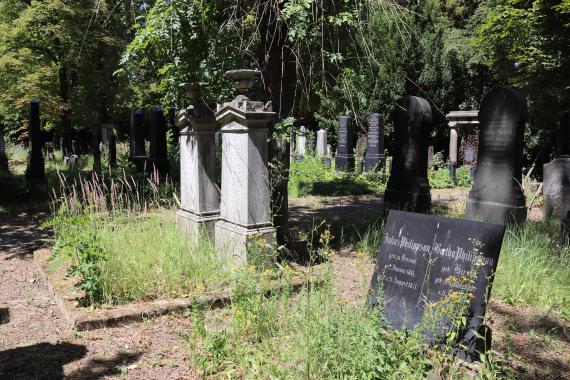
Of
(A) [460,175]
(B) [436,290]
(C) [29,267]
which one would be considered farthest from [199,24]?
(A) [460,175]

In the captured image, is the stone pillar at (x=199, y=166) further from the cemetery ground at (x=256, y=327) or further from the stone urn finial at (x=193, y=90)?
the cemetery ground at (x=256, y=327)

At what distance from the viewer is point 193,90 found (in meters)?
6.37

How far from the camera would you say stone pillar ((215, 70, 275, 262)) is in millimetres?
5387

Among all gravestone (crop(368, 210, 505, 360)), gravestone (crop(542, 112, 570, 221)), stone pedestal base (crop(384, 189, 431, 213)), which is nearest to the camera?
gravestone (crop(368, 210, 505, 360))

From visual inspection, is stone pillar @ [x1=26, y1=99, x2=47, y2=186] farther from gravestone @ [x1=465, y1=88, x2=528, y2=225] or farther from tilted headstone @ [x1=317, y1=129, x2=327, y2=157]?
tilted headstone @ [x1=317, y1=129, x2=327, y2=157]

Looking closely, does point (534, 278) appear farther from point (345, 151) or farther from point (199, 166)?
point (345, 151)

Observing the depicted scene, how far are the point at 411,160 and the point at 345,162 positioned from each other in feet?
30.2

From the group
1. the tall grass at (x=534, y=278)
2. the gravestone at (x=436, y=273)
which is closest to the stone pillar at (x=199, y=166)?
the gravestone at (x=436, y=273)

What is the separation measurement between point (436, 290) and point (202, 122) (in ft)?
13.1

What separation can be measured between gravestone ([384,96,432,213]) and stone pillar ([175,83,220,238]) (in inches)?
155

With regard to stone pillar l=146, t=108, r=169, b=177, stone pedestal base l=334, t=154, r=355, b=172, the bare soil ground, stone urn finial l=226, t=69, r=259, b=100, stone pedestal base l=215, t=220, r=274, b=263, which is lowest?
the bare soil ground

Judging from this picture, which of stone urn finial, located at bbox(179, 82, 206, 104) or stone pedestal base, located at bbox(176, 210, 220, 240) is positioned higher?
stone urn finial, located at bbox(179, 82, 206, 104)

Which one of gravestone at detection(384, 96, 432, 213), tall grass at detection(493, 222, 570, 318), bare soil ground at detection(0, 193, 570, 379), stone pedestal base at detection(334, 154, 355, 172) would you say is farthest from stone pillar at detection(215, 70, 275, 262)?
stone pedestal base at detection(334, 154, 355, 172)

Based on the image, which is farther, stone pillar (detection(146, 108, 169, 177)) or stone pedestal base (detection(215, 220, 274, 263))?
stone pillar (detection(146, 108, 169, 177))
